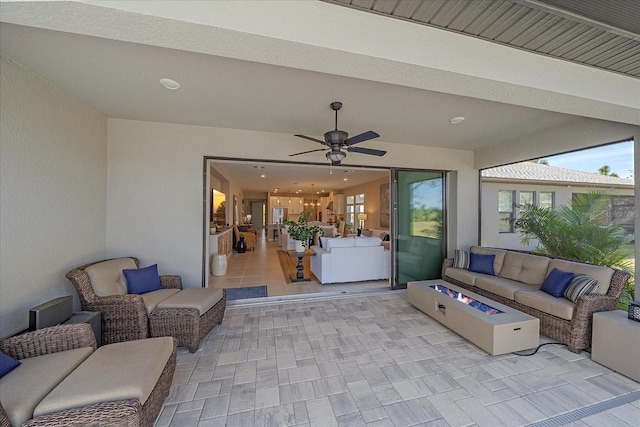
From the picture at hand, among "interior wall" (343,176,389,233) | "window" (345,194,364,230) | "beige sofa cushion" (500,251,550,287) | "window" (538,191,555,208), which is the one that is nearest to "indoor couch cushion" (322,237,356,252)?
"beige sofa cushion" (500,251,550,287)

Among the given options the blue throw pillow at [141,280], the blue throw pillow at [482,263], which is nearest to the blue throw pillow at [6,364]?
the blue throw pillow at [141,280]

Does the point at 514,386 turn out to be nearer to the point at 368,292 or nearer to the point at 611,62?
the point at 368,292

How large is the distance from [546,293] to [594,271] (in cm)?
54

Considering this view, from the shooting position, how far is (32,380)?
4.66 ft

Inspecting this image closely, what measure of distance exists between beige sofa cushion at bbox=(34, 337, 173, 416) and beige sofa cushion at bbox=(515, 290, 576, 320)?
3939mm

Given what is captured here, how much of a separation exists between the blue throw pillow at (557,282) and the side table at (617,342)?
406mm

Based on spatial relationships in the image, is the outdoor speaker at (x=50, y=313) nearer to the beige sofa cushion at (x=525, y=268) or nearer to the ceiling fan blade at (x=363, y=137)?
the ceiling fan blade at (x=363, y=137)

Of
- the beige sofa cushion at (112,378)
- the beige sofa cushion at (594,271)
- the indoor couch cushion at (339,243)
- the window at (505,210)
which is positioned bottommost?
the beige sofa cushion at (112,378)

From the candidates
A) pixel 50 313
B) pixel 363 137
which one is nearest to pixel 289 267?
pixel 363 137

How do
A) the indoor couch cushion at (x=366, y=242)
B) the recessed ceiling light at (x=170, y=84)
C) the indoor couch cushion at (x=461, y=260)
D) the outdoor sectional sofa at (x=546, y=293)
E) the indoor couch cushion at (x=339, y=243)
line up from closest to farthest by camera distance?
the recessed ceiling light at (x=170, y=84)
the outdoor sectional sofa at (x=546, y=293)
the indoor couch cushion at (x=461, y=260)
the indoor couch cushion at (x=339, y=243)
the indoor couch cushion at (x=366, y=242)

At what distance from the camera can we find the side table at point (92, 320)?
2.21 metres

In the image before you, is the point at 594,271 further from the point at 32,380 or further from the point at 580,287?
the point at 32,380

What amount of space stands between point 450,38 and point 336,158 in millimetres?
1672

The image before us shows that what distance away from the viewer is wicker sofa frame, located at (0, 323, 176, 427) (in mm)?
1198
